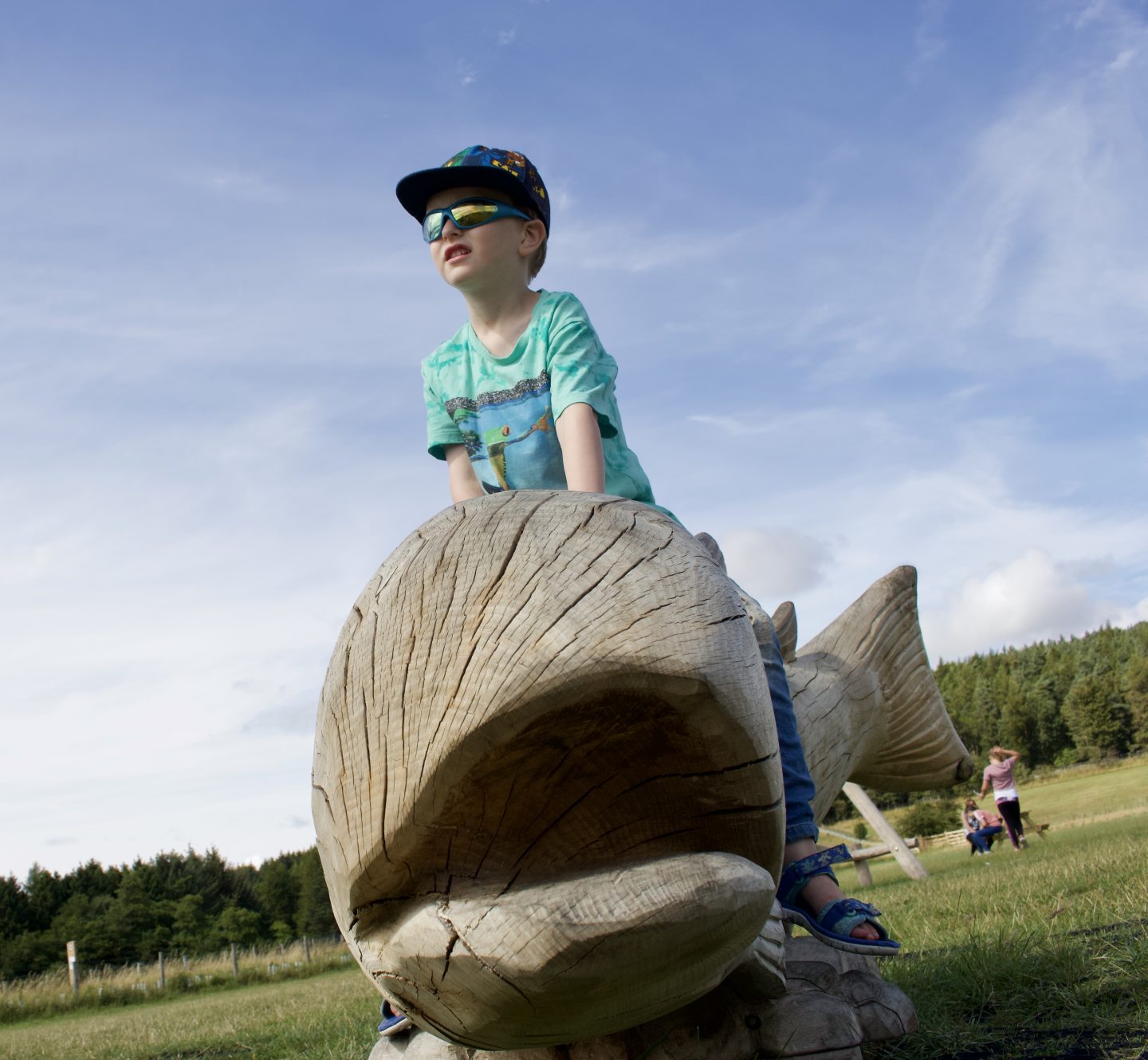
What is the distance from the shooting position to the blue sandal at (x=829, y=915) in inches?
101

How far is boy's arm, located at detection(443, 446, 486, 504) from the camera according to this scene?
3352 millimetres

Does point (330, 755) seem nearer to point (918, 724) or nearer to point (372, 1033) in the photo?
point (918, 724)

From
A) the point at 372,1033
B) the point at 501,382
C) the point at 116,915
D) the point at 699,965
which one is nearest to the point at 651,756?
the point at 699,965

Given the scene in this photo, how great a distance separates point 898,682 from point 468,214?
8.03 ft

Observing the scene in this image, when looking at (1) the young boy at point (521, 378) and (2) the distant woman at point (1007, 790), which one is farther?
(2) the distant woman at point (1007, 790)

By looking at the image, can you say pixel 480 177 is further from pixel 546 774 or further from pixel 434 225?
pixel 546 774

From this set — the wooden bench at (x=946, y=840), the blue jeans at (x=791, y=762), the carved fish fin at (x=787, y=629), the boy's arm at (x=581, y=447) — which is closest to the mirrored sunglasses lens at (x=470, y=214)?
the boy's arm at (x=581, y=447)

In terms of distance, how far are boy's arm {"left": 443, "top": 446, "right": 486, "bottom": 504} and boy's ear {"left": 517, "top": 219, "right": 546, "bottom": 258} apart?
67 cm

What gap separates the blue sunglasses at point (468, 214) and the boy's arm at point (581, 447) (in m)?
0.68

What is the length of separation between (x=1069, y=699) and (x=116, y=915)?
56.9m

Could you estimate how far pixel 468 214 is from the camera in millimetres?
3027

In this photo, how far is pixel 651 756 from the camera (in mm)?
1864

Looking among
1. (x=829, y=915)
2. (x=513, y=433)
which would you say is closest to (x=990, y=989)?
(x=829, y=915)

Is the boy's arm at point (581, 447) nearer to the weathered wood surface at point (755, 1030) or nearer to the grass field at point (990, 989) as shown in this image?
the weathered wood surface at point (755, 1030)
